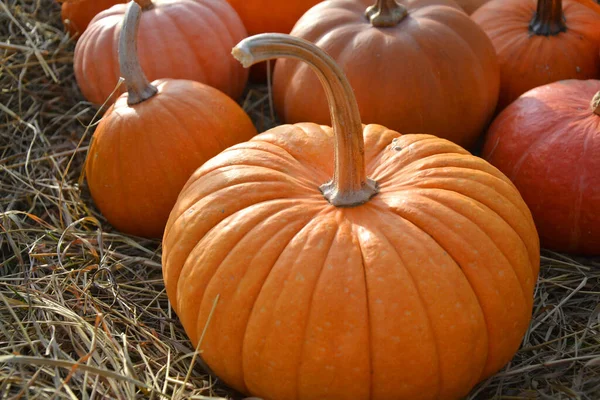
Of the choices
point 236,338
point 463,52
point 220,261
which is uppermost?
point 463,52

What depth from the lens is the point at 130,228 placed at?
304 cm

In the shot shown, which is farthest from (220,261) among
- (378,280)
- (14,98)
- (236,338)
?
(14,98)

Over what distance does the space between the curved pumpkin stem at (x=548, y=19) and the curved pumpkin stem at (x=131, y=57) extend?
1.93 m

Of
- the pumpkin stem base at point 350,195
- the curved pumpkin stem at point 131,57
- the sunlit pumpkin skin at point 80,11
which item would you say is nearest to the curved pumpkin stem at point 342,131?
the pumpkin stem base at point 350,195

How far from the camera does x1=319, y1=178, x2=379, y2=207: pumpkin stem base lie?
2131 millimetres

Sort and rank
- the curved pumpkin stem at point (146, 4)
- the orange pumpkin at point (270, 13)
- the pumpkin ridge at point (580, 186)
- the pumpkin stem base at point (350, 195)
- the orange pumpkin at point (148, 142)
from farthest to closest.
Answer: the orange pumpkin at point (270, 13) < the curved pumpkin stem at point (146, 4) < the orange pumpkin at point (148, 142) < the pumpkin ridge at point (580, 186) < the pumpkin stem base at point (350, 195)

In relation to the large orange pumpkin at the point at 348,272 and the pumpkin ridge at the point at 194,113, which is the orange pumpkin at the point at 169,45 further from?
the large orange pumpkin at the point at 348,272

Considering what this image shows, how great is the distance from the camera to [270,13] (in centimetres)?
396

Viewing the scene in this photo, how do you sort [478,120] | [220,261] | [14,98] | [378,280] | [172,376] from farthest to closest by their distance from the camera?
1. [14,98]
2. [478,120]
3. [172,376]
4. [220,261]
5. [378,280]

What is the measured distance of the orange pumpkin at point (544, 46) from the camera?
11.0 ft

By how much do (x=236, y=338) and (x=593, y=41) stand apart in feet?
8.00

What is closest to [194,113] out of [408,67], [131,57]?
[131,57]

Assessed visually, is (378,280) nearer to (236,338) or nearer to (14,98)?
(236,338)

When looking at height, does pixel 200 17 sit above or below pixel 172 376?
above
